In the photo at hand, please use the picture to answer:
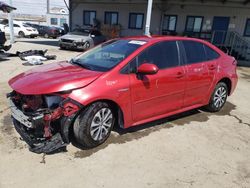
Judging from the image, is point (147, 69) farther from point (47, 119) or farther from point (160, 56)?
point (47, 119)

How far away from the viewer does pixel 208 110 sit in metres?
5.49

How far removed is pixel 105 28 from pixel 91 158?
57.8 ft

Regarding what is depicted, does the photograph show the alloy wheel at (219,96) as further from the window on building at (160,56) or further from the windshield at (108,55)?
the windshield at (108,55)

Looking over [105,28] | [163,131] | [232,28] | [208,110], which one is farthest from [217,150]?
[105,28]

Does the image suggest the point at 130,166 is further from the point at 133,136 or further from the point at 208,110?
the point at 208,110

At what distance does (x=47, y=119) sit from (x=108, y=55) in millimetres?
1550

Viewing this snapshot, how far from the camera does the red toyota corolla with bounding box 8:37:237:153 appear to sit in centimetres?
325

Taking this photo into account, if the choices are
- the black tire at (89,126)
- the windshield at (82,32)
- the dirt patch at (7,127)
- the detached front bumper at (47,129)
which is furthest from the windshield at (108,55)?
the windshield at (82,32)

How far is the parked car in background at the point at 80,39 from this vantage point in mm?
14531

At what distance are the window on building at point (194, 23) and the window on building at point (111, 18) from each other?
5.78 metres

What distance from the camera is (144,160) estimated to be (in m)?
3.43

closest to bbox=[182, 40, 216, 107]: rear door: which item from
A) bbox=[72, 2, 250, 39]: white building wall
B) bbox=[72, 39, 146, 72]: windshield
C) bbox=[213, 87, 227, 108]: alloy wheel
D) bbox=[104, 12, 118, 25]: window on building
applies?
bbox=[213, 87, 227, 108]: alloy wheel

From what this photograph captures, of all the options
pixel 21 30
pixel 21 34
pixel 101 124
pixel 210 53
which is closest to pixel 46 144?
pixel 101 124

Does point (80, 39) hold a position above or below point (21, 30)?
above
